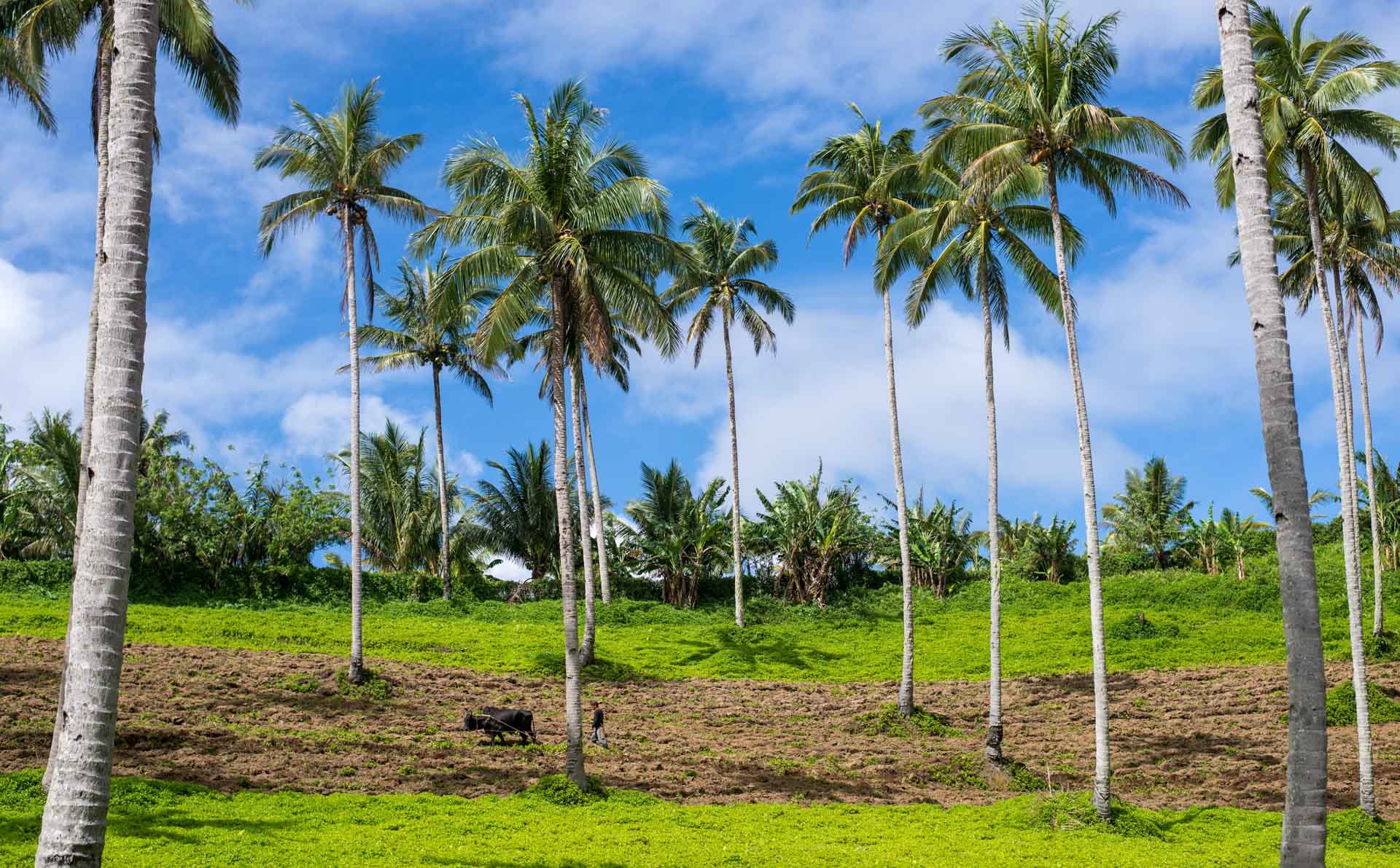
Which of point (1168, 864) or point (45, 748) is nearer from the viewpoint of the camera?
point (1168, 864)

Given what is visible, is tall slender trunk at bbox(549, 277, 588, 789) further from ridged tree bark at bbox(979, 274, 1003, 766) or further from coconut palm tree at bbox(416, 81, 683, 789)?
ridged tree bark at bbox(979, 274, 1003, 766)

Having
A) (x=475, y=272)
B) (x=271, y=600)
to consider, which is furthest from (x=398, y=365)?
(x=475, y=272)

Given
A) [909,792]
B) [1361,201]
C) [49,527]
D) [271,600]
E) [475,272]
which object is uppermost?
[1361,201]

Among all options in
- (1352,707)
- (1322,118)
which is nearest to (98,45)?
(1322,118)

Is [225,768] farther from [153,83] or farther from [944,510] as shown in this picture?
[944,510]

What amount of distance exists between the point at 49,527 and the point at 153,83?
44880 millimetres

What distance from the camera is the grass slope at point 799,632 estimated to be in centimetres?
3219

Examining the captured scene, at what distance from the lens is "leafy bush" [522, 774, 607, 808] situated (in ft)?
61.0

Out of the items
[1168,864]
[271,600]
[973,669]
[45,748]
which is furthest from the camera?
[271,600]

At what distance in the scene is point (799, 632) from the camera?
131 ft

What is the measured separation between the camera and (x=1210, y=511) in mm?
48188

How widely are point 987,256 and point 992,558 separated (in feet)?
A: 23.8

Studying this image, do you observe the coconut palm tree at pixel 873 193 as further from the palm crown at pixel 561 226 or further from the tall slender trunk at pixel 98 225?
the tall slender trunk at pixel 98 225

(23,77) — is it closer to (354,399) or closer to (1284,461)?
(354,399)
